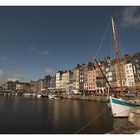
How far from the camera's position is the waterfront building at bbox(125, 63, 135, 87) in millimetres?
57853

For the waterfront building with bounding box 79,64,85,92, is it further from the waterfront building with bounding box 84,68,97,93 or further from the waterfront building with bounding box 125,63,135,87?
the waterfront building with bounding box 125,63,135,87

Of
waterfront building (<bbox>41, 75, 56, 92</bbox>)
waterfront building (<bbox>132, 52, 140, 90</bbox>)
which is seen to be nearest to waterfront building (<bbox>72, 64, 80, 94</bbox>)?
waterfront building (<bbox>41, 75, 56, 92</bbox>)

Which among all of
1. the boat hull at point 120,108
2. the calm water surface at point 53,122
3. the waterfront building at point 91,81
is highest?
the waterfront building at point 91,81

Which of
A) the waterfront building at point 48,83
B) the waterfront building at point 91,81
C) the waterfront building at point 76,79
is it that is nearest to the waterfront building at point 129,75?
the waterfront building at point 91,81

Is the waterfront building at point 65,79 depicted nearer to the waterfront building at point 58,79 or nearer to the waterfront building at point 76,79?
the waterfront building at point 58,79

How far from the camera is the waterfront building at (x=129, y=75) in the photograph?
57.9m

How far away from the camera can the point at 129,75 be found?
59500mm

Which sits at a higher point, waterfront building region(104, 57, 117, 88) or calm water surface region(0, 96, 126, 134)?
waterfront building region(104, 57, 117, 88)

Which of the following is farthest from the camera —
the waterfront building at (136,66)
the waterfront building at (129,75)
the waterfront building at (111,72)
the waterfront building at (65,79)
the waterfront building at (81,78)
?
the waterfront building at (65,79)

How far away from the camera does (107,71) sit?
70.1 m

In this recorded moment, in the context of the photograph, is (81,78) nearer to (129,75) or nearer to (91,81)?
(91,81)

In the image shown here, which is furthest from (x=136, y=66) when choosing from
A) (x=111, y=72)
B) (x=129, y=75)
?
(x=111, y=72)
